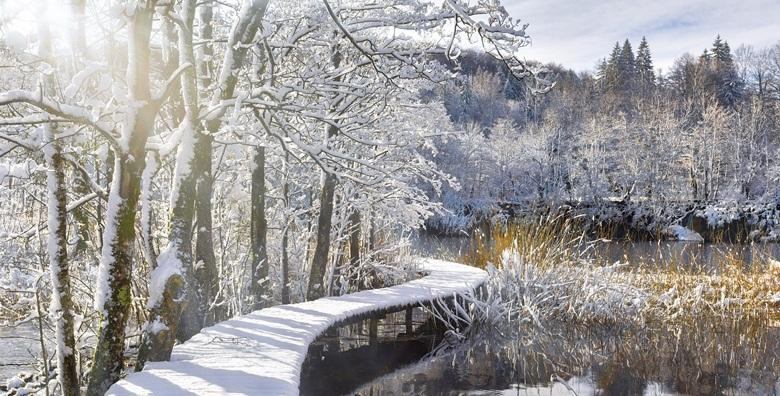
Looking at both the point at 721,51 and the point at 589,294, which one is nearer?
the point at 589,294

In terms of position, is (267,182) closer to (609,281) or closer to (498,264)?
(498,264)

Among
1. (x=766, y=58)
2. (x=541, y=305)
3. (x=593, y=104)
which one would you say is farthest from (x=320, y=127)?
(x=766, y=58)

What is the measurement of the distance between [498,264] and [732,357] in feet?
10.9

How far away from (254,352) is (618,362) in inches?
157

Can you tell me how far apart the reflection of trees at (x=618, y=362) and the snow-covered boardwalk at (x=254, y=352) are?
0.88m

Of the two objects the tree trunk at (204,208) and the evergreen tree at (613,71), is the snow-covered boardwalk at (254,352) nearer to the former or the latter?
the tree trunk at (204,208)

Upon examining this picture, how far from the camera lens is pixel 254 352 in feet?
14.4

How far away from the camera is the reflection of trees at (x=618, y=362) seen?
18.6 feet

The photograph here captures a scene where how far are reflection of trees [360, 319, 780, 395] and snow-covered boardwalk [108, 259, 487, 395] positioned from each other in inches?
34.6

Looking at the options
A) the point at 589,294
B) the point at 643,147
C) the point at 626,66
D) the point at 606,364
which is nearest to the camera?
the point at 606,364

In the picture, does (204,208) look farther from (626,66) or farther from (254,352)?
(626,66)

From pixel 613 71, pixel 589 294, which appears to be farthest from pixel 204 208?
pixel 613 71

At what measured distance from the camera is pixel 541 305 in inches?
315

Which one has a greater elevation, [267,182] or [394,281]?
[267,182]
